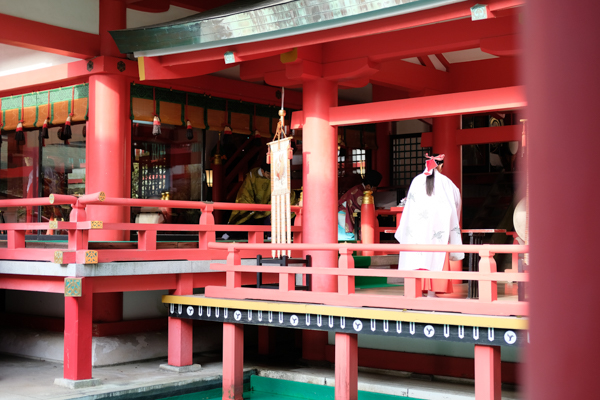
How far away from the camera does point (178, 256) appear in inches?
326

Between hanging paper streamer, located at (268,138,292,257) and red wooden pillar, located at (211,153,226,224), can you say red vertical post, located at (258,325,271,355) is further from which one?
red wooden pillar, located at (211,153,226,224)

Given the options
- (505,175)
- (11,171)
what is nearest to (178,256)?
(11,171)

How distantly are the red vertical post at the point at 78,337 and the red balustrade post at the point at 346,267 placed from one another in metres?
2.78

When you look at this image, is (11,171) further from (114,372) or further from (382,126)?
(382,126)

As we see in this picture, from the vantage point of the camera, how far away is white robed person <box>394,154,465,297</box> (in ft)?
22.9

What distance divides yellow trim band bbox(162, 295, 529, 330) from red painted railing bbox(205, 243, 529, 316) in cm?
8

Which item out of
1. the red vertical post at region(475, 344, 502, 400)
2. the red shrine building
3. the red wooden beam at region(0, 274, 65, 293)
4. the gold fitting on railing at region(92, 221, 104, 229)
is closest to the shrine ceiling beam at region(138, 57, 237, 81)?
the red shrine building

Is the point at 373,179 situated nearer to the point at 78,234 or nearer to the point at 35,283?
the point at 78,234

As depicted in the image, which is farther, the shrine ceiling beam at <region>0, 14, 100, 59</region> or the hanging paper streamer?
the shrine ceiling beam at <region>0, 14, 100, 59</region>

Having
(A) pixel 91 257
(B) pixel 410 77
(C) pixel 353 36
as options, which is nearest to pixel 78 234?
(A) pixel 91 257

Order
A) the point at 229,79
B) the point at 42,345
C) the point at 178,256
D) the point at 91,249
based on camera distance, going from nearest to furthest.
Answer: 1. the point at 91,249
2. the point at 178,256
3. the point at 42,345
4. the point at 229,79

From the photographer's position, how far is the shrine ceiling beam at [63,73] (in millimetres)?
9125

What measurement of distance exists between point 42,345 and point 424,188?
6049mm

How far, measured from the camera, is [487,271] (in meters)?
5.91
